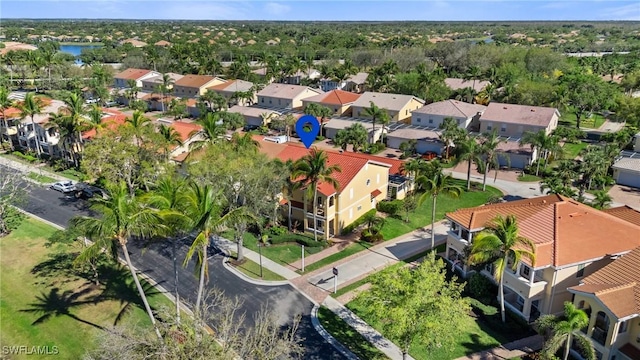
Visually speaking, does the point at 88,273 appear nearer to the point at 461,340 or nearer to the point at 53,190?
the point at 53,190

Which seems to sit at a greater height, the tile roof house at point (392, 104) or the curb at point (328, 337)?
the tile roof house at point (392, 104)

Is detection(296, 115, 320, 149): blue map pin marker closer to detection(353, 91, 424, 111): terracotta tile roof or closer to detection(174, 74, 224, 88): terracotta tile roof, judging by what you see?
detection(353, 91, 424, 111): terracotta tile roof

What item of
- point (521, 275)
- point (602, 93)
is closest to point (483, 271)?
point (521, 275)

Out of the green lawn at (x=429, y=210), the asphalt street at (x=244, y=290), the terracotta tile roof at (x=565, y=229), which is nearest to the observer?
the asphalt street at (x=244, y=290)

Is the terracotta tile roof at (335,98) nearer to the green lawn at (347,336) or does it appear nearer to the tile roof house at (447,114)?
the tile roof house at (447,114)

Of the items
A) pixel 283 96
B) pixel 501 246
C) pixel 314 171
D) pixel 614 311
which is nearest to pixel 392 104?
pixel 283 96

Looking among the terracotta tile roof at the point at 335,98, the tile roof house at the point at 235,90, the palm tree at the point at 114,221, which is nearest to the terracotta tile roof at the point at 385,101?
the terracotta tile roof at the point at 335,98
